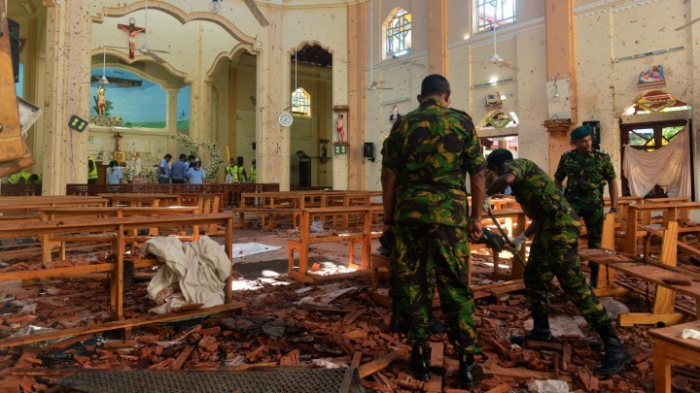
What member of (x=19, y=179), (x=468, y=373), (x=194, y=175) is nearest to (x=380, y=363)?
(x=468, y=373)

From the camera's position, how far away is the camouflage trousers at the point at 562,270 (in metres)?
3.03

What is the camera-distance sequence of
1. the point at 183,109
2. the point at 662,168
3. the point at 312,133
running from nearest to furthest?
the point at 662,168
the point at 183,109
the point at 312,133

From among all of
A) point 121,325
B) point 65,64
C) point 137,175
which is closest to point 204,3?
point 65,64

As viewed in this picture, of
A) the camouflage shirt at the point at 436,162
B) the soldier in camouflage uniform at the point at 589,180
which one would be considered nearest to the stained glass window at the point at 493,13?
the soldier in camouflage uniform at the point at 589,180

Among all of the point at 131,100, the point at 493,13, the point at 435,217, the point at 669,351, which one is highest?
the point at 493,13

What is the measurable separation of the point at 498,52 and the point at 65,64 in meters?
13.6

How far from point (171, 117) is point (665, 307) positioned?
929 inches

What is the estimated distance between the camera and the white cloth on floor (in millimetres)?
3682

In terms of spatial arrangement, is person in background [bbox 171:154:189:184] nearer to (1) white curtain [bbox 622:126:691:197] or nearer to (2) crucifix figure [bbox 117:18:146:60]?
(2) crucifix figure [bbox 117:18:146:60]

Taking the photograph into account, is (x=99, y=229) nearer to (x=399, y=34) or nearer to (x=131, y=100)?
(x=399, y=34)

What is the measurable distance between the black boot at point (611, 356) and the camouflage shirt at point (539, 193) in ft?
2.68

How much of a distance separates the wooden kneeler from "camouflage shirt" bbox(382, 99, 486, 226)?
2128 millimetres

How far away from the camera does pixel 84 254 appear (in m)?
7.45

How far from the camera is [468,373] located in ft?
8.82
